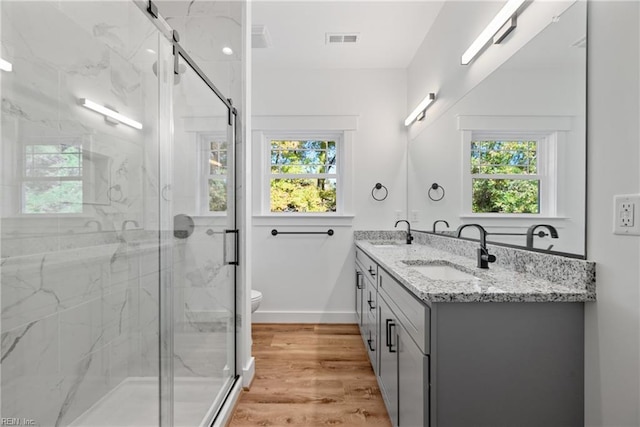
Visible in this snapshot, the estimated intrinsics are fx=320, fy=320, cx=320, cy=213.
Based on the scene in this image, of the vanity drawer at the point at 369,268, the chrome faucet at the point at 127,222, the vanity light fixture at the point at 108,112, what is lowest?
the vanity drawer at the point at 369,268

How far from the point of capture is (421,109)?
279 cm

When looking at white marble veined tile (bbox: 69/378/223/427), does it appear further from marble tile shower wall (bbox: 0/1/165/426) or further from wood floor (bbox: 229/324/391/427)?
wood floor (bbox: 229/324/391/427)

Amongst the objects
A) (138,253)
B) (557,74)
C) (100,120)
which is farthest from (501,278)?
(100,120)

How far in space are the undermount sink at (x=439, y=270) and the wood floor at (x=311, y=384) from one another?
827 mm

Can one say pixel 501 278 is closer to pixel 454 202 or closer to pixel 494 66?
pixel 454 202

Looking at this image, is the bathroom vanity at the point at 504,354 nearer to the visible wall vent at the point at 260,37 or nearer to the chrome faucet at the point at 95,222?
the chrome faucet at the point at 95,222

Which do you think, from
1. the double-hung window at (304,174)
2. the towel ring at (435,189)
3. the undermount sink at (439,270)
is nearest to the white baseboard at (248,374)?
the undermount sink at (439,270)

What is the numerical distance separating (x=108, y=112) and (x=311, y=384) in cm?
192

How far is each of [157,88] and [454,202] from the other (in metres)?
1.92

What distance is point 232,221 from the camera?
1.98 m

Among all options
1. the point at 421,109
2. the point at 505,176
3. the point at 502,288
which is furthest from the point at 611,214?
the point at 421,109

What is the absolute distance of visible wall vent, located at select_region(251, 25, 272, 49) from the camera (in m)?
2.62

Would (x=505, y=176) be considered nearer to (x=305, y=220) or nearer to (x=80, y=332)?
(x=80, y=332)

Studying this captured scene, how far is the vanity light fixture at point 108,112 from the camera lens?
0.92 m
